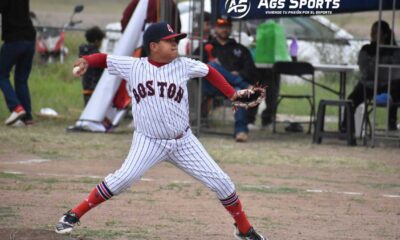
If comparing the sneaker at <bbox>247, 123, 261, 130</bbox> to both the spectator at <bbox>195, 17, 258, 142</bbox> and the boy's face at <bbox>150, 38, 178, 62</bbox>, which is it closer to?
the spectator at <bbox>195, 17, 258, 142</bbox>

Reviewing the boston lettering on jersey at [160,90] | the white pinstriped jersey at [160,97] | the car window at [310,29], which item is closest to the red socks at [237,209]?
the white pinstriped jersey at [160,97]

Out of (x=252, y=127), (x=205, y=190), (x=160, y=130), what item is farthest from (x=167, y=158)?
(x=252, y=127)

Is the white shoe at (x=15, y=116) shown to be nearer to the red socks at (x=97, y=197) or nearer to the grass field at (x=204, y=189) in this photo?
the grass field at (x=204, y=189)

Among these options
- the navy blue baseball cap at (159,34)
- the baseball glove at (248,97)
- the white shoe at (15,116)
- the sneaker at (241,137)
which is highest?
the navy blue baseball cap at (159,34)

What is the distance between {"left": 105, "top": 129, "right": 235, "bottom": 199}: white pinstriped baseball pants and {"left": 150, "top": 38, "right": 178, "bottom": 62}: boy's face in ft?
2.01

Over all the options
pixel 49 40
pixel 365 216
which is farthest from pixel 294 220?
pixel 49 40

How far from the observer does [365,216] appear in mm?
9445

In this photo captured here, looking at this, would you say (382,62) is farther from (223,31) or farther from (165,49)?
(165,49)

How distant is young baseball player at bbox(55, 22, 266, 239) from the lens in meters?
7.64

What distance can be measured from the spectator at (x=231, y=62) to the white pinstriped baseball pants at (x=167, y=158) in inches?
294

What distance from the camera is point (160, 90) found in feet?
25.2

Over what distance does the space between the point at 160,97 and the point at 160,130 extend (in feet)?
0.81

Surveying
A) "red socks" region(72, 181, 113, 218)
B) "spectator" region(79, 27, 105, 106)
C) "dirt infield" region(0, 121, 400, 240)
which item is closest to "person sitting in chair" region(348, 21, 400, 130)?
"dirt infield" region(0, 121, 400, 240)

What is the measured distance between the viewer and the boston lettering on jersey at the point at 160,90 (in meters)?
7.68
